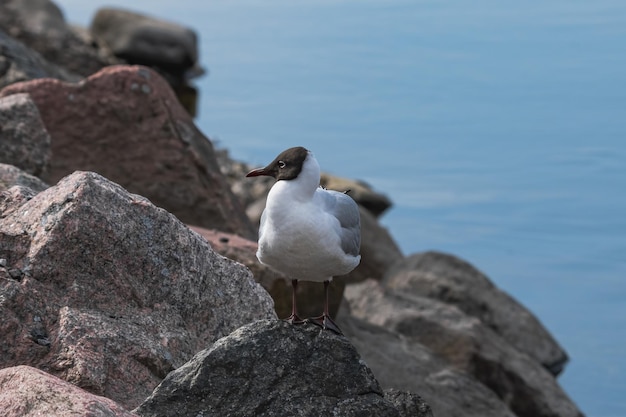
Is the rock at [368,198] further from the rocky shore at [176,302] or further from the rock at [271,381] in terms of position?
the rock at [271,381]

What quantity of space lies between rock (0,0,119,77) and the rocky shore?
9.36m

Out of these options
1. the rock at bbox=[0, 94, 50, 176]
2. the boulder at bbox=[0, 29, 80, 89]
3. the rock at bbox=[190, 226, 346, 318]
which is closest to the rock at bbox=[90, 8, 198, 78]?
the boulder at bbox=[0, 29, 80, 89]

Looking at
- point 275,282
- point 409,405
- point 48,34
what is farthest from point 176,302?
point 48,34

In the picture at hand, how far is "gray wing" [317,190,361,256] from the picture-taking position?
275 inches

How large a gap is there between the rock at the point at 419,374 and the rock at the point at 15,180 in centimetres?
408

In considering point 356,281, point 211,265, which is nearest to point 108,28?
point 356,281

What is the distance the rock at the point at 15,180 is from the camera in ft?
29.5

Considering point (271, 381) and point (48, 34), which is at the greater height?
point (271, 381)

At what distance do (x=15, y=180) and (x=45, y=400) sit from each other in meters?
3.65

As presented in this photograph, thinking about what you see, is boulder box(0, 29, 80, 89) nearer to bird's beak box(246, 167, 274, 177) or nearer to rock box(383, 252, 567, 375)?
rock box(383, 252, 567, 375)

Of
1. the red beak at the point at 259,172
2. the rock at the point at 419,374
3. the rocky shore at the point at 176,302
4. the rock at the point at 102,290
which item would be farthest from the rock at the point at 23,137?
the red beak at the point at 259,172

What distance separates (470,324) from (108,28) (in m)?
23.8

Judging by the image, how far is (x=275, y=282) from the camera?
10953 millimetres

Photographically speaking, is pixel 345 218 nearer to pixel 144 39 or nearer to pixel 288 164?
pixel 288 164
